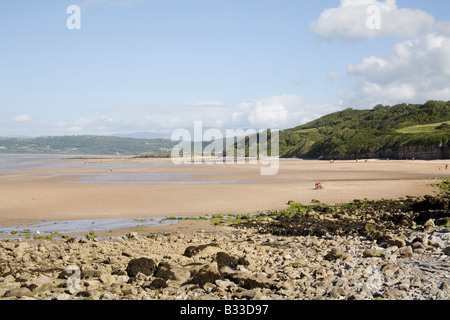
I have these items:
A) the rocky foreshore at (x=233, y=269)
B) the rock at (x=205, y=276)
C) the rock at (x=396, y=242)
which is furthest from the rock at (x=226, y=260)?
the rock at (x=396, y=242)

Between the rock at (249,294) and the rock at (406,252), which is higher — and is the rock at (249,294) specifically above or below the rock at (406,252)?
below

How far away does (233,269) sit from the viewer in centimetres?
1257

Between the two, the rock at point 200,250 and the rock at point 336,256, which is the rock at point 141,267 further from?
the rock at point 336,256

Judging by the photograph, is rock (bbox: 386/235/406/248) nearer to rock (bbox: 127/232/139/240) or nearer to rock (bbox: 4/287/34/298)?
rock (bbox: 127/232/139/240)

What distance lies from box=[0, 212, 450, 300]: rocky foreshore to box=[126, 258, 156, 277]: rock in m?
0.03

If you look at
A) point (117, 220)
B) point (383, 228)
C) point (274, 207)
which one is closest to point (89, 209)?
point (117, 220)

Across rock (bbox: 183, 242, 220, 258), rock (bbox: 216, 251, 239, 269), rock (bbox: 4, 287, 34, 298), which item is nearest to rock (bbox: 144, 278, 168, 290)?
rock (bbox: 216, 251, 239, 269)

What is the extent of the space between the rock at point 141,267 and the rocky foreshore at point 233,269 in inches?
1.2

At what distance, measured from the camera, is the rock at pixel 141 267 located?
12.3m

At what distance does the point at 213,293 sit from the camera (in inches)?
412

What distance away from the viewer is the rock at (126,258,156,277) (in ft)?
40.3

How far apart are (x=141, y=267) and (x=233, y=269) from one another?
8.86ft

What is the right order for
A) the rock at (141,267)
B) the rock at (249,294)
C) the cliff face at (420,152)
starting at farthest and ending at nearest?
1. the cliff face at (420,152)
2. the rock at (141,267)
3. the rock at (249,294)

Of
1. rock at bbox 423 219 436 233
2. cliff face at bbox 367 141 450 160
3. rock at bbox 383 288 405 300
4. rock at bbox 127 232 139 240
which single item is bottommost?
rock at bbox 127 232 139 240
